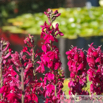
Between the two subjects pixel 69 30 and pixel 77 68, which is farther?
pixel 69 30

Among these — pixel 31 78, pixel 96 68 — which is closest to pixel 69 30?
pixel 96 68

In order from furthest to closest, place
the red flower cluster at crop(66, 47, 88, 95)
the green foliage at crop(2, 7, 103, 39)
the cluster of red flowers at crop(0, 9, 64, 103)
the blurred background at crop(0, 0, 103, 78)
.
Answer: the green foliage at crop(2, 7, 103, 39)
the blurred background at crop(0, 0, 103, 78)
the red flower cluster at crop(66, 47, 88, 95)
the cluster of red flowers at crop(0, 9, 64, 103)

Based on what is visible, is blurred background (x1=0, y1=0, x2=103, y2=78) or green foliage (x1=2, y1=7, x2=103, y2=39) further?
green foliage (x1=2, y1=7, x2=103, y2=39)

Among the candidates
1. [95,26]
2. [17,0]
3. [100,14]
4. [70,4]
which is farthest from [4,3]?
[95,26]

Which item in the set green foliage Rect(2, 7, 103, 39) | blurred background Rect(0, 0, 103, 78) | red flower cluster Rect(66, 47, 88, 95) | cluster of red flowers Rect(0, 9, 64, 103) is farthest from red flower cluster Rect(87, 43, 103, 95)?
green foliage Rect(2, 7, 103, 39)

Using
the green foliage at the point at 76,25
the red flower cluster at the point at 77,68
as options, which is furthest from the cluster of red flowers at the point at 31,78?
the green foliage at the point at 76,25

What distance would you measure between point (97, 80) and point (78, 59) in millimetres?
248

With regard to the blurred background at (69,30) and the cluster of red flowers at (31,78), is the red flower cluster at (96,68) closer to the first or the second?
the cluster of red flowers at (31,78)

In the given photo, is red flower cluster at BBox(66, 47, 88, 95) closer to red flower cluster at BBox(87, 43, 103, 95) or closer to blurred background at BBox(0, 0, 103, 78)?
red flower cluster at BBox(87, 43, 103, 95)

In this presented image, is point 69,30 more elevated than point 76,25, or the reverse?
point 76,25

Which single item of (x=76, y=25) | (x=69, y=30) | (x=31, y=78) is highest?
(x=76, y=25)

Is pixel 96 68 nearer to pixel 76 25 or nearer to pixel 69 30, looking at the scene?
pixel 69 30

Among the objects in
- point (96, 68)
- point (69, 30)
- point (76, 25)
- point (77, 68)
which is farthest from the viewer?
point (76, 25)

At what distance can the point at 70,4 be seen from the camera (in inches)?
728
